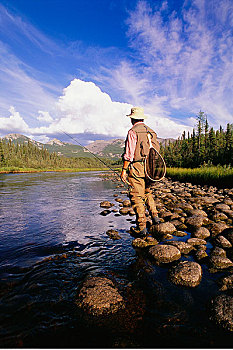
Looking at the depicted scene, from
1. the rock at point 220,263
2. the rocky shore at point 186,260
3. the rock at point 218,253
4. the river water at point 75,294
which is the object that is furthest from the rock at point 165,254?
the rock at point 218,253

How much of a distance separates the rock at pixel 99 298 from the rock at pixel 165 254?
156 cm

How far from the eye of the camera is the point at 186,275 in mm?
3721

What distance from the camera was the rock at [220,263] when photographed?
421 cm

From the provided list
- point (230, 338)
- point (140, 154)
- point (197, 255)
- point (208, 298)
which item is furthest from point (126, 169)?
point (230, 338)

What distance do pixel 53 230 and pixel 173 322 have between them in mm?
5236

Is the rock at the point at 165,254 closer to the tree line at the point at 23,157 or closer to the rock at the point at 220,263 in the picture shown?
the rock at the point at 220,263

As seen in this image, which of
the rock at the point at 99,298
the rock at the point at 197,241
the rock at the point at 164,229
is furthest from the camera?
the rock at the point at 164,229

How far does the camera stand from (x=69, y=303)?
3.12m

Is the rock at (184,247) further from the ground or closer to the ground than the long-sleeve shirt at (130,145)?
closer to the ground

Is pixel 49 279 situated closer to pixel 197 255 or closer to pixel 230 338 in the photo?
pixel 230 338

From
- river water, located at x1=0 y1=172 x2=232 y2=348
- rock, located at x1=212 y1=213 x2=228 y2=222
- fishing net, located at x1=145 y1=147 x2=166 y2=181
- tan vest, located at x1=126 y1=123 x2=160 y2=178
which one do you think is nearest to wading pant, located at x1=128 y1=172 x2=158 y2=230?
tan vest, located at x1=126 y1=123 x2=160 y2=178

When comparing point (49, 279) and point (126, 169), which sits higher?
point (126, 169)

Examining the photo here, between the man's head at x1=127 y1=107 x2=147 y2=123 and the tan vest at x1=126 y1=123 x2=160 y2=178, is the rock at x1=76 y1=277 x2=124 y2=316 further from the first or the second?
the man's head at x1=127 y1=107 x2=147 y2=123

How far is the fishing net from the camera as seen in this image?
18.7ft
